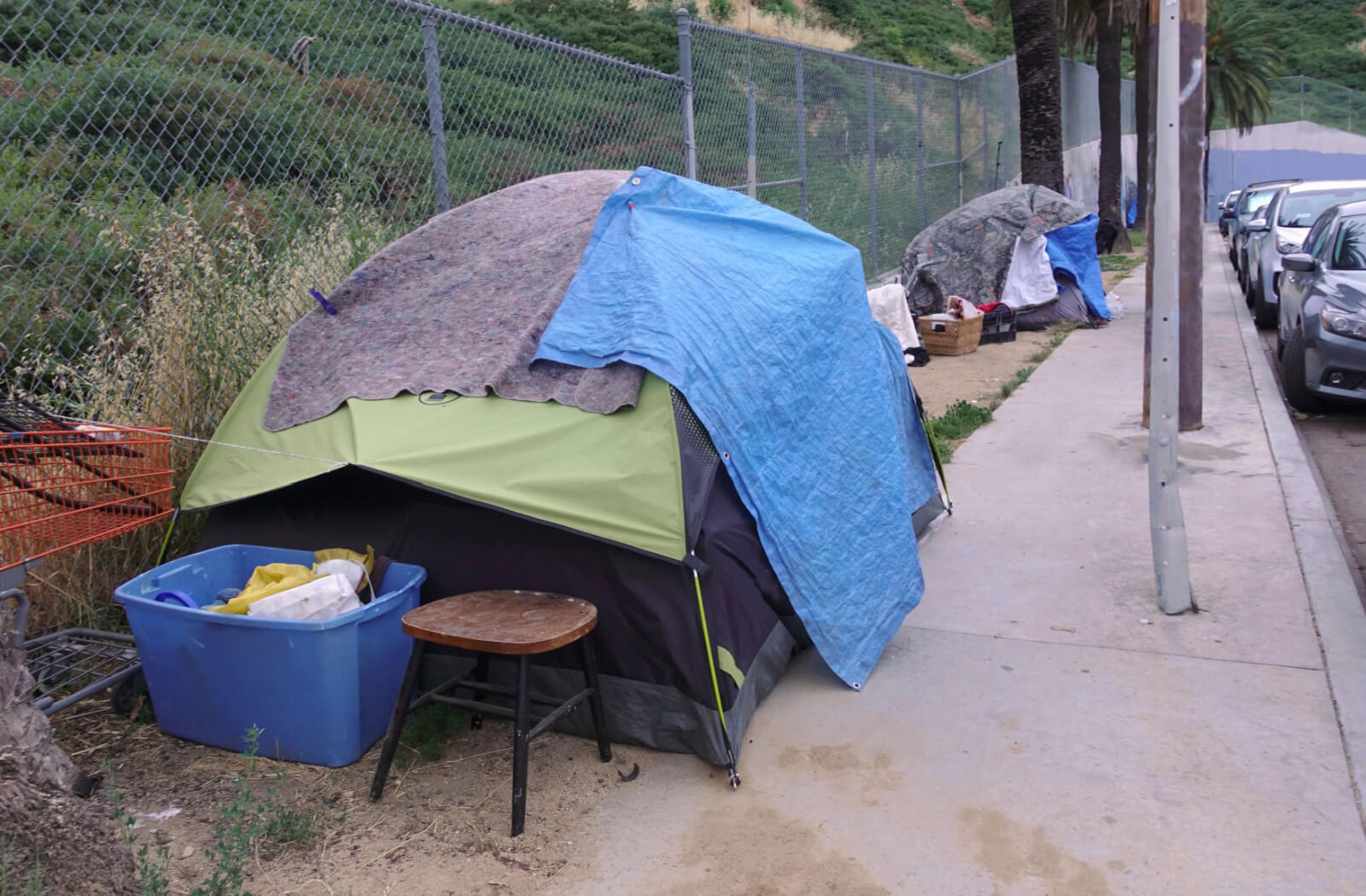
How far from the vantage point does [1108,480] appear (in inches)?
259

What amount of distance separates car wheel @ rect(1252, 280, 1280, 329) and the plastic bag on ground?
12.2 m

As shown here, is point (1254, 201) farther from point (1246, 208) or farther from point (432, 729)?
point (432, 729)

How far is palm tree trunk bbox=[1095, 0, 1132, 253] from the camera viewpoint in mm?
20719

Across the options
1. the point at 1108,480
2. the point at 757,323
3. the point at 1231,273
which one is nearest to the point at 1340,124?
the point at 1231,273

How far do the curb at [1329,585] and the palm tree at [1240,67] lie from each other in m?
31.6

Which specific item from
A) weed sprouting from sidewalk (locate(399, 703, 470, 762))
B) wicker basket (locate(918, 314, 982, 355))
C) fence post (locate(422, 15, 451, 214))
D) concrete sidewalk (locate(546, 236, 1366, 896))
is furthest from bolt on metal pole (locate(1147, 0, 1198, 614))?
wicker basket (locate(918, 314, 982, 355))

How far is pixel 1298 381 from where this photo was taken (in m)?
8.46

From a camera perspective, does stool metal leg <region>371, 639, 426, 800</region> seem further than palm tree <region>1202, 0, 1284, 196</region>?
No

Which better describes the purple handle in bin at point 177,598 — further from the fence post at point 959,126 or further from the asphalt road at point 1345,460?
the fence post at point 959,126

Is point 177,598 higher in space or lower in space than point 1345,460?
higher

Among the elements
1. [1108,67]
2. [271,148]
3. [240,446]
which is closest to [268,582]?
[240,446]

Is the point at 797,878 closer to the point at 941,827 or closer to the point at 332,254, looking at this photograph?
the point at 941,827

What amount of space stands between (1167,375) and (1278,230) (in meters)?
10.5

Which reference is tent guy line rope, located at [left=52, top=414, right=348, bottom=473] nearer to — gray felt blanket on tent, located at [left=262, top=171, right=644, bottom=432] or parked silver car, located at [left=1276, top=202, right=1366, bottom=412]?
gray felt blanket on tent, located at [left=262, top=171, right=644, bottom=432]
